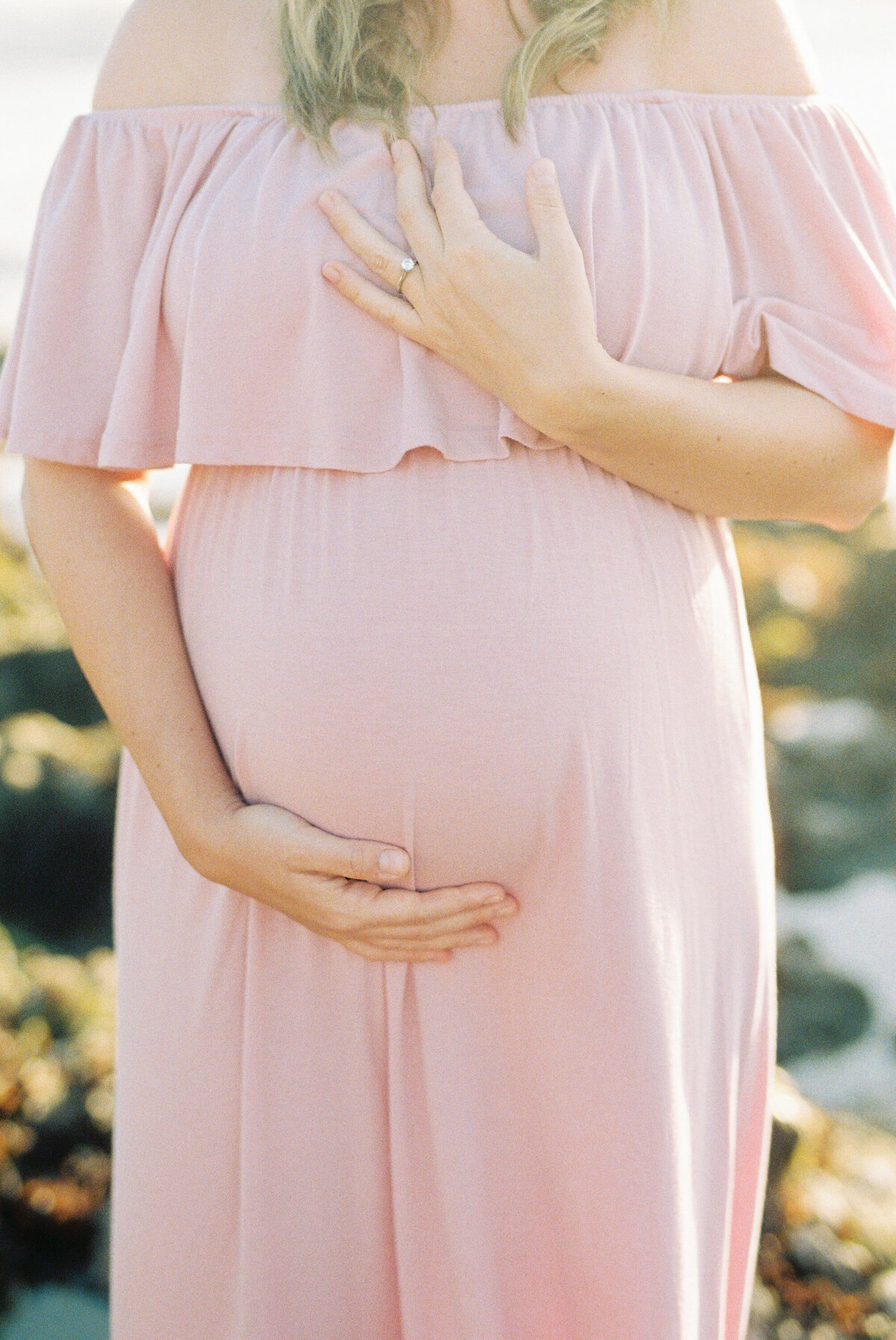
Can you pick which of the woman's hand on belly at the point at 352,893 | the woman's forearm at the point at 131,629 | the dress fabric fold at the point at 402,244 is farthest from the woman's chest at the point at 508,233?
the woman's hand on belly at the point at 352,893

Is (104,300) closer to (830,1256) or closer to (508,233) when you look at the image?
(508,233)

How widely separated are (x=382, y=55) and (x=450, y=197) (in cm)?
22

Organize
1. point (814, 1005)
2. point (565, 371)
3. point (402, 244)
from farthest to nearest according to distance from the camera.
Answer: point (814, 1005) → point (402, 244) → point (565, 371)

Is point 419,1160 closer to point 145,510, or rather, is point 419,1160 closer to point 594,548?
point 594,548

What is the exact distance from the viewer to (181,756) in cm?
116

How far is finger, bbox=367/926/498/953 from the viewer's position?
107 cm

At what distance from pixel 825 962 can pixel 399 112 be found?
203cm

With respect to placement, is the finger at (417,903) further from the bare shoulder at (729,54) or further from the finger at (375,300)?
the bare shoulder at (729,54)

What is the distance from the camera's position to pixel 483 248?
107cm

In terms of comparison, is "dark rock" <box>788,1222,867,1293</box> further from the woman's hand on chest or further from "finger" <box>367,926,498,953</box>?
the woman's hand on chest

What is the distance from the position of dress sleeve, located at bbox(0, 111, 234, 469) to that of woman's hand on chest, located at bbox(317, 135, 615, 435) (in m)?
0.19

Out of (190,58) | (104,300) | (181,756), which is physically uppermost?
(190,58)

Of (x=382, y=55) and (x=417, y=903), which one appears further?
(x=382, y=55)

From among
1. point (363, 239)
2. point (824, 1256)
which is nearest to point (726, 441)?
point (363, 239)
